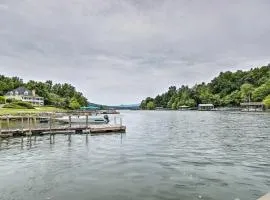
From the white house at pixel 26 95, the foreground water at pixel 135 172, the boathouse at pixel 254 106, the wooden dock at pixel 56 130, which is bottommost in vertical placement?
the foreground water at pixel 135 172

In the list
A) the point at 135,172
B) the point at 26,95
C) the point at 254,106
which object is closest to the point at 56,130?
the point at 135,172

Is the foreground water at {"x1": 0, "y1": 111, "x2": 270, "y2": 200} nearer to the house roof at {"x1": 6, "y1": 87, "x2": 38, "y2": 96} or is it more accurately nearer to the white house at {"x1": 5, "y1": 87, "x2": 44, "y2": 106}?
the white house at {"x1": 5, "y1": 87, "x2": 44, "y2": 106}

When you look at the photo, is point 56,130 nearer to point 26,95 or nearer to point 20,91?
point 26,95

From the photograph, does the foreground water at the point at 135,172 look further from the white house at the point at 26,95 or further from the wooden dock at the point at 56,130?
the white house at the point at 26,95

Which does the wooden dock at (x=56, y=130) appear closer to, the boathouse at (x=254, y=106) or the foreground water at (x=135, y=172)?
the foreground water at (x=135, y=172)

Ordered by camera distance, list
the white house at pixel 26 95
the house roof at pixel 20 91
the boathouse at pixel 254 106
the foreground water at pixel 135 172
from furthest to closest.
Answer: the boathouse at pixel 254 106 < the house roof at pixel 20 91 < the white house at pixel 26 95 < the foreground water at pixel 135 172

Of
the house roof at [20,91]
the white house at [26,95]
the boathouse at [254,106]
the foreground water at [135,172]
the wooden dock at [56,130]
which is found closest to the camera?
the foreground water at [135,172]

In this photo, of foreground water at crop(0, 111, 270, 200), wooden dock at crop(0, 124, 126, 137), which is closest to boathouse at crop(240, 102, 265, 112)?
wooden dock at crop(0, 124, 126, 137)

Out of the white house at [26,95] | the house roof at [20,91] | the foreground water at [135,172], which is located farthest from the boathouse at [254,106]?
the foreground water at [135,172]

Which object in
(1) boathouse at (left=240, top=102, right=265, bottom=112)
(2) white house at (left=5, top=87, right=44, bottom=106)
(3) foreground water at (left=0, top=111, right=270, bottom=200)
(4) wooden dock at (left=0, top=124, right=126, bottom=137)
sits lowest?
(3) foreground water at (left=0, top=111, right=270, bottom=200)

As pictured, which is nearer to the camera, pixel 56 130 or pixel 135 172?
pixel 135 172

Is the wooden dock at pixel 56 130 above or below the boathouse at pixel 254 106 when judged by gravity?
below

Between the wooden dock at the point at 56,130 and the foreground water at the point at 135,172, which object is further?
the wooden dock at the point at 56,130

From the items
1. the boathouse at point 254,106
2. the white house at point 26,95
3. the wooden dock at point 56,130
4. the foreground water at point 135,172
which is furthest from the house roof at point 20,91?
the foreground water at point 135,172
